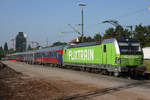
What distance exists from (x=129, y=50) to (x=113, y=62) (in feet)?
5.57

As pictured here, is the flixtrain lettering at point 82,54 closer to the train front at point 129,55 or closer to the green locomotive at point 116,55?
the green locomotive at point 116,55

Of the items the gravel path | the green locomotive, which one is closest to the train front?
the green locomotive

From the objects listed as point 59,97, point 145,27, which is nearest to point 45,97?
point 59,97

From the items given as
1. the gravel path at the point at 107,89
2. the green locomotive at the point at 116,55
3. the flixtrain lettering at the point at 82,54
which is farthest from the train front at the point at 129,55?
the flixtrain lettering at the point at 82,54

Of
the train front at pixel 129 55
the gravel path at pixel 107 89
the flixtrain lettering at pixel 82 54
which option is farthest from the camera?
the flixtrain lettering at pixel 82 54

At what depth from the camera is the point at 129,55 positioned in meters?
17.9

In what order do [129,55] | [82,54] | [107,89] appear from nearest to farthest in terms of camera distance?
[107,89], [129,55], [82,54]

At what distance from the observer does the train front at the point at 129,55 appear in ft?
58.1

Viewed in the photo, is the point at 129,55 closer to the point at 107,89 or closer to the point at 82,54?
the point at 107,89

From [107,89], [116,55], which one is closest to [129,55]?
[116,55]

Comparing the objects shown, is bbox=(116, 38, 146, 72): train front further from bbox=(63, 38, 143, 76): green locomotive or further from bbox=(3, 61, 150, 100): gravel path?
bbox=(3, 61, 150, 100): gravel path

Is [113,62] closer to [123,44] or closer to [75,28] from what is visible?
[123,44]

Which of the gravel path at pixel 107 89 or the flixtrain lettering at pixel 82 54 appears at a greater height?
the flixtrain lettering at pixel 82 54

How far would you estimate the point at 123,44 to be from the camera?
1836cm
